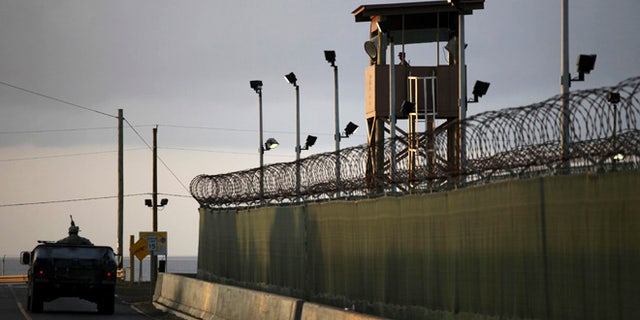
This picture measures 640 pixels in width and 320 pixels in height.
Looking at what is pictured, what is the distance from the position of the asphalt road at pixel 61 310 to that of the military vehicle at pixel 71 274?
45 centimetres

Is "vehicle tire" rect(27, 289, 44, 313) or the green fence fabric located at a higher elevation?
the green fence fabric

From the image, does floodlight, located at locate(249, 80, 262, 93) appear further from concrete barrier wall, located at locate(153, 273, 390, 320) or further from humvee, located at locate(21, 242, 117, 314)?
humvee, located at locate(21, 242, 117, 314)

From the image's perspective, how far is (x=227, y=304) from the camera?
89.9ft

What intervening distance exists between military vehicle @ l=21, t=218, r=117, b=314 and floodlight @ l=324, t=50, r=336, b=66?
26.7ft

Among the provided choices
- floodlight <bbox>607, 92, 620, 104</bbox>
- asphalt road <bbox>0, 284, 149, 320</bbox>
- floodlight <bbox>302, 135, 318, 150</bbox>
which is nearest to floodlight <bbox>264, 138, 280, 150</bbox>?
floodlight <bbox>302, 135, 318, 150</bbox>

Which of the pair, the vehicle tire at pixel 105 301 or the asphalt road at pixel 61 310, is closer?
the asphalt road at pixel 61 310

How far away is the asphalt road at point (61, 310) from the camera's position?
108ft

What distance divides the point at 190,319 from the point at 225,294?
12.1 feet

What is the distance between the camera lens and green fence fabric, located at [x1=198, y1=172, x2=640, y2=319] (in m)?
13.3

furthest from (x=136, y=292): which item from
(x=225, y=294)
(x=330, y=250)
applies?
(x=330, y=250)

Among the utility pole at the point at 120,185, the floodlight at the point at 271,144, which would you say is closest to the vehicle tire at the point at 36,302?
the floodlight at the point at 271,144

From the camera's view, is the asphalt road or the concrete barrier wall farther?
the asphalt road

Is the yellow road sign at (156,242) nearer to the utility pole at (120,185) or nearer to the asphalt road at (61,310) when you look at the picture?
the asphalt road at (61,310)

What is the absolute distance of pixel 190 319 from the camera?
102 feet
